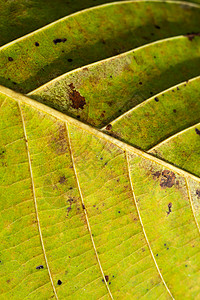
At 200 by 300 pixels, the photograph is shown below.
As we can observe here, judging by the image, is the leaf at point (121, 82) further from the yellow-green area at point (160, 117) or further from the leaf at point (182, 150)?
the leaf at point (182, 150)

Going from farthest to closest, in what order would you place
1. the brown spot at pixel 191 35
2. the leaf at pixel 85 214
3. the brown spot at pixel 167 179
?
the brown spot at pixel 191 35, the brown spot at pixel 167 179, the leaf at pixel 85 214

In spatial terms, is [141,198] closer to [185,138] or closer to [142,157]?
[142,157]

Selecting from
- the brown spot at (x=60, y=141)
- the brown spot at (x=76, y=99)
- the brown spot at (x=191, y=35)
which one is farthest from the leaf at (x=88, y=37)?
the brown spot at (x=60, y=141)

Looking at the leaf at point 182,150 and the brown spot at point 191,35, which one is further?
the brown spot at point 191,35

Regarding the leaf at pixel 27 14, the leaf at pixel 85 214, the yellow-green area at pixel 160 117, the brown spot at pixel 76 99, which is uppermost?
the leaf at pixel 27 14

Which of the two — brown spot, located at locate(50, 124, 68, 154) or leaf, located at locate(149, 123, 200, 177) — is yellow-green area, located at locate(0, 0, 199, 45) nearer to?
brown spot, located at locate(50, 124, 68, 154)

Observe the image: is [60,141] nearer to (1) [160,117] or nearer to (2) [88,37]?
(1) [160,117]

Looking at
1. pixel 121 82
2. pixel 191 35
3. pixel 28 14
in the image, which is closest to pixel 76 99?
pixel 121 82

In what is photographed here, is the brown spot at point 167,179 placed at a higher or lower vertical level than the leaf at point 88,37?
lower
